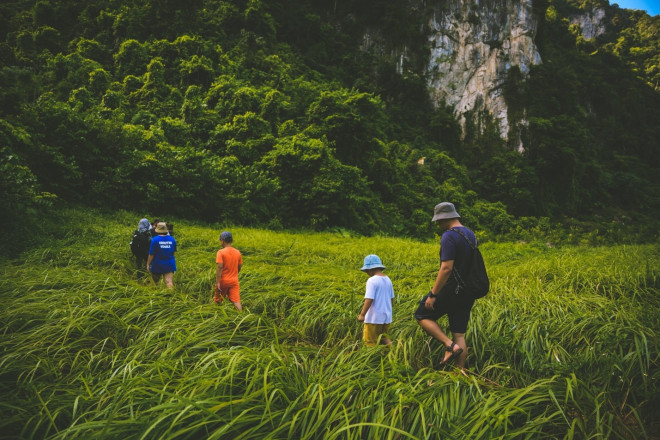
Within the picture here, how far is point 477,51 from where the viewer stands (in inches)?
1655

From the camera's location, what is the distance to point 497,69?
41.8 metres

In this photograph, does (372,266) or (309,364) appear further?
(372,266)

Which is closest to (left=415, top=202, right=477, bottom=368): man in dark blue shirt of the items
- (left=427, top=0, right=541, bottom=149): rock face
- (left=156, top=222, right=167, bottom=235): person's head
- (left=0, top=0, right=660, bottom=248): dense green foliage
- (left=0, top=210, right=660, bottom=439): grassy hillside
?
(left=0, top=210, right=660, bottom=439): grassy hillside

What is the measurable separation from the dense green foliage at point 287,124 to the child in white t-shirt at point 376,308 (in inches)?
335

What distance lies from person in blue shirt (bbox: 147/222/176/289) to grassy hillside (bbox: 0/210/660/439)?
0.50m

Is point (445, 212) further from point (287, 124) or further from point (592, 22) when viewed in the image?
point (592, 22)

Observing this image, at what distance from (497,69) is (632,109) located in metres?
33.2

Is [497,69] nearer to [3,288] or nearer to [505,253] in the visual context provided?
[505,253]

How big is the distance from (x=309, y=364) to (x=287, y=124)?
1932cm

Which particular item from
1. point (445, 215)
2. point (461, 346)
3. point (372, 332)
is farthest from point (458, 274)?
point (372, 332)

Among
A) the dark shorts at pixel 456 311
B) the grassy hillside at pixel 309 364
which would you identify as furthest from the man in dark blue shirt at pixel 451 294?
the grassy hillside at pixel 309 364

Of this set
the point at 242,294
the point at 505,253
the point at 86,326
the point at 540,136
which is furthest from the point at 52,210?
the point at 540,136

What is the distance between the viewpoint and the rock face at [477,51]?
41.8 metres

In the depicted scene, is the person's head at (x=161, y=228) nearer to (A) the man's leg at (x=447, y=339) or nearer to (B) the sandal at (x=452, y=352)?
(A) the man's leg at (x=447, y=339)
